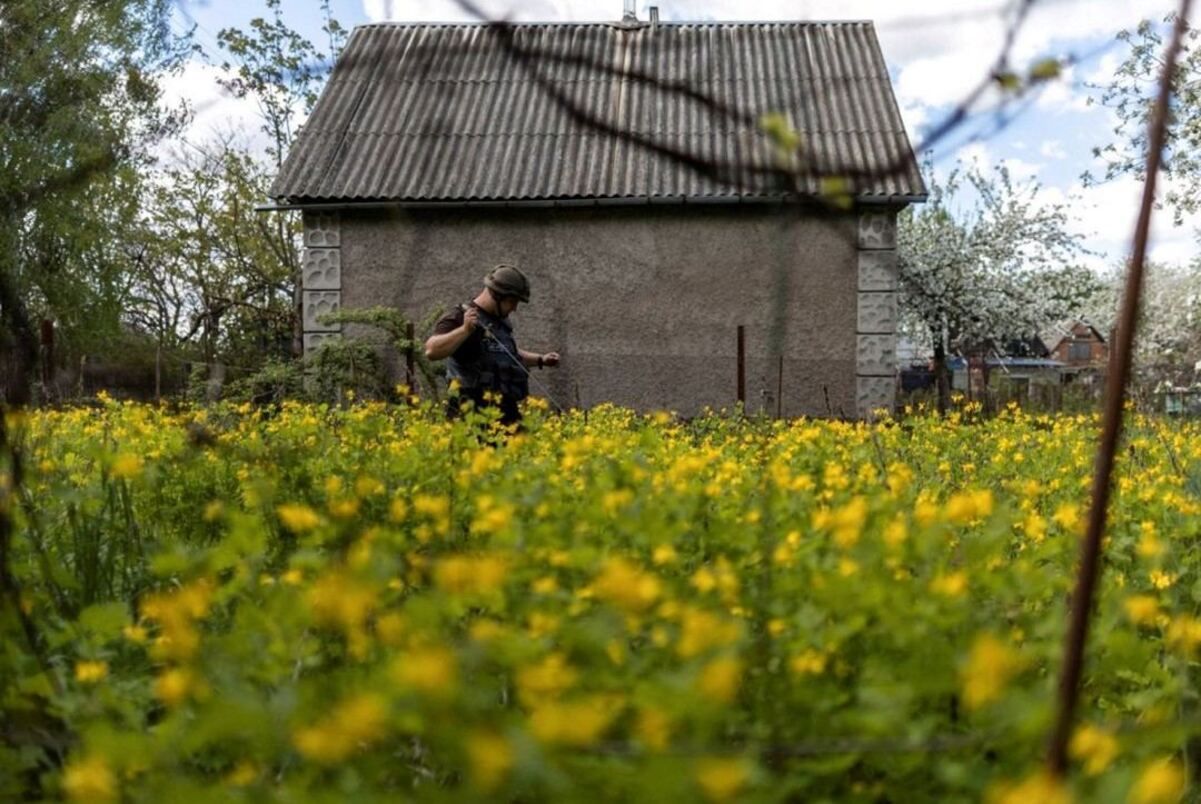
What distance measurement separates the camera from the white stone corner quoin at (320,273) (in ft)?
36.9

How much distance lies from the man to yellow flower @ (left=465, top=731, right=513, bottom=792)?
14.3 feet

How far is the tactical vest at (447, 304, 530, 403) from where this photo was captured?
17.7 ft

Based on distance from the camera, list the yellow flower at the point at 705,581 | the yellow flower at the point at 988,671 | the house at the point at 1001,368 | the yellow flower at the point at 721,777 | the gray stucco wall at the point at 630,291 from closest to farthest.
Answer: the yellow flower at the point at 721,777 → the yellow flower at the point at 988,671 → the yellow flower at the point at 705,581 → the gray stucco wall at the point at 630,291 → the house at the point at 1001,368

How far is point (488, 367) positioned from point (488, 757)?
4710 millimetres

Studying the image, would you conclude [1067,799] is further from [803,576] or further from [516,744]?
[803,576]

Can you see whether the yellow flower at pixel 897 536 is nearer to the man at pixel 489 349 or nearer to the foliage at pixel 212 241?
the man at pixel 489 349

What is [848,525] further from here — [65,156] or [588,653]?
[65,156]

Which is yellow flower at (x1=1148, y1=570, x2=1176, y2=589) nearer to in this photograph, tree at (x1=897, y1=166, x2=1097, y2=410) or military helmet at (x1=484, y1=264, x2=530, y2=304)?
military helmet at (x1=484, y1=264, x2=530, y2=304)

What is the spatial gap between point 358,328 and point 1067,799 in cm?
1082

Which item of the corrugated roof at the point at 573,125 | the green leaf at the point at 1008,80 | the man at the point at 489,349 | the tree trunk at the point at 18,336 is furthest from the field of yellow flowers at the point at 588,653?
the corrugated roof at the point at 573,125

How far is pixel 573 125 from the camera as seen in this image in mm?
10891

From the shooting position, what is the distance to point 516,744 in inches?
33.1

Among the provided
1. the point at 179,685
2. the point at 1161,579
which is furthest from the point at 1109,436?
the point at 1161,579

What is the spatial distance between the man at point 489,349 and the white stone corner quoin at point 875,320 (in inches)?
246
